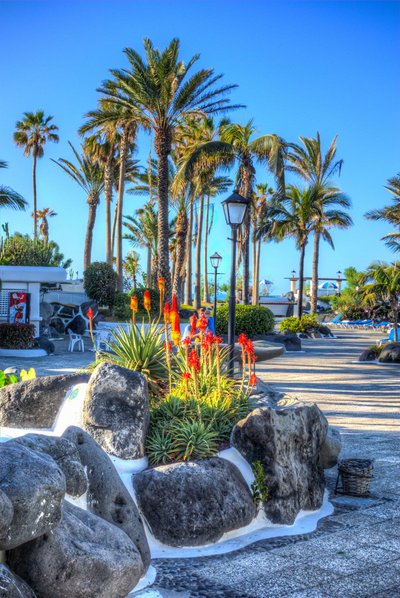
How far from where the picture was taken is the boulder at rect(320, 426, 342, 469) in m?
7.55

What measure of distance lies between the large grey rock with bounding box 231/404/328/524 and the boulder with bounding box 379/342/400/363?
55.7ft

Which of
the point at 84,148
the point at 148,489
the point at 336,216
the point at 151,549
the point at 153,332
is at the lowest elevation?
the point at 151,549

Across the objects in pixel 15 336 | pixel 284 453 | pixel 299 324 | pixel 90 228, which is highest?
pixel 90 228

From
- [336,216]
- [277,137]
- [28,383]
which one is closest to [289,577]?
[28,383]

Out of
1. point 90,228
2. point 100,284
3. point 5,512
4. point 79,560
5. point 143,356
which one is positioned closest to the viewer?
point 5,512

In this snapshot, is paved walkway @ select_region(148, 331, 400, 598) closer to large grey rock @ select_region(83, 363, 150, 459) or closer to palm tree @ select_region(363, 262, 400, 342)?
large grey rock @ select_region(83, 363, 150, 459)

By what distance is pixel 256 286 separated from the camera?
4916cm

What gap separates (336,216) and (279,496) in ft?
123

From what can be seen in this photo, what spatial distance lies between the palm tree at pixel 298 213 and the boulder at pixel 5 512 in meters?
37.3

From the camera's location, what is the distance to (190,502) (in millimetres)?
5734

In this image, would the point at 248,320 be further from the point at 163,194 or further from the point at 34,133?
the point at 34,133

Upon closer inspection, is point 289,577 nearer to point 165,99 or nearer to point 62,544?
point 62,544

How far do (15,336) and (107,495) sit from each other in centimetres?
1815

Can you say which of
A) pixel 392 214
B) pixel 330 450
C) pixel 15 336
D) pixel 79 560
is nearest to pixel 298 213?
pixel 392 214
